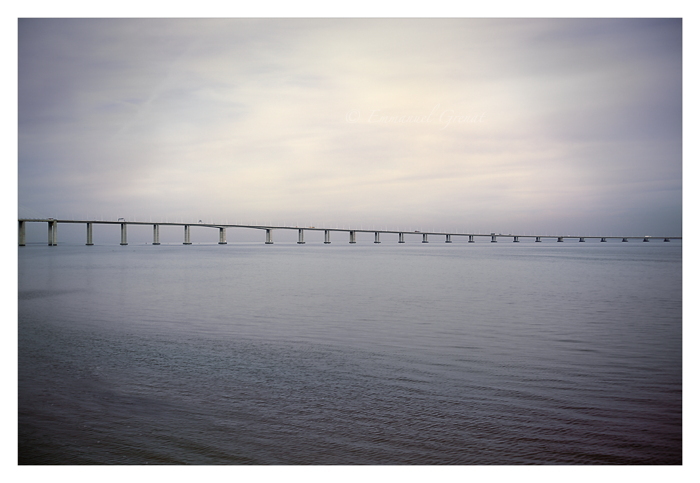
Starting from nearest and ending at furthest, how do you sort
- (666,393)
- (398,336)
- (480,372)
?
1. (666,393)
2. (480,372)
3. (398,336)

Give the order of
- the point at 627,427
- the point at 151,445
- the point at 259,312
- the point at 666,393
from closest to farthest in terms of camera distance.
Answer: the point at 151,445 → the point at 627,427 → the point at 666,393 → the point at 259,312

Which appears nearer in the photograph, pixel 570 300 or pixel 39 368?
pixel 39 368

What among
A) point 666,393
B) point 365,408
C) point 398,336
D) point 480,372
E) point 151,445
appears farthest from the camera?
point 398,336

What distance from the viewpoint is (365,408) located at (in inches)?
248

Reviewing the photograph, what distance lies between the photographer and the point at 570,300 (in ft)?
58.5

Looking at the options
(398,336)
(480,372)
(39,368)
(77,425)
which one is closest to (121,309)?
(39,368)

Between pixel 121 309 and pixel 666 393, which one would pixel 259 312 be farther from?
pixel 666 393

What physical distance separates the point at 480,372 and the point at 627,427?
93.9 inches

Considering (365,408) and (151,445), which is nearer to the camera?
(151,445)

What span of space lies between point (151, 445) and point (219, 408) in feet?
3.53

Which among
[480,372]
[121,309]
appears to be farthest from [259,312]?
[480,372]
